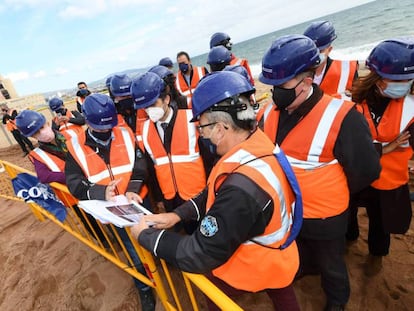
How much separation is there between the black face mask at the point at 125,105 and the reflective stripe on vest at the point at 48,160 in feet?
4.04

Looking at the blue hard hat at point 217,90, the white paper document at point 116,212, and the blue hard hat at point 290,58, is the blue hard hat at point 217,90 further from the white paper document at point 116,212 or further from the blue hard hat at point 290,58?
the white paper document at point 116,212

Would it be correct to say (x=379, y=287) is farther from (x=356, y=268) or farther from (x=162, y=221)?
(x=162, y=221)

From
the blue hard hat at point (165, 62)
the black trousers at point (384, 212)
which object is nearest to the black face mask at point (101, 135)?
the black trousers at point (384, 212)

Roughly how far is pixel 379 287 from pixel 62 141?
4.07m

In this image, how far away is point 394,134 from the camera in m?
2.12

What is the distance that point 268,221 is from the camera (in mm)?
1288

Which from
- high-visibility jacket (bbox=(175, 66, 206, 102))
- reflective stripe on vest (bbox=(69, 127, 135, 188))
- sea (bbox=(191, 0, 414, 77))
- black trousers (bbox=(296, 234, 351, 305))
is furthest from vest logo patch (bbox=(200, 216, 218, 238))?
sea (bbox=(191, 0, 414, 77))

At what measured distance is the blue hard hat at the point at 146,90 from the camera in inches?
100.0

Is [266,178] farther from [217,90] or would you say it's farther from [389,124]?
[389,124]

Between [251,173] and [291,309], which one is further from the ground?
[251,173]

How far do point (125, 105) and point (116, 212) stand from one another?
2.45 metres

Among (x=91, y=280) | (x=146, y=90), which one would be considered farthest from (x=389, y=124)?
(x=91, y=280)

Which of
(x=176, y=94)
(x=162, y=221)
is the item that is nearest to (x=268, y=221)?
(x=162, y=221)

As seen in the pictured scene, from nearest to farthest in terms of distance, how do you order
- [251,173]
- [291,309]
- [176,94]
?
[251,173] → [291,309] → [176,94]
